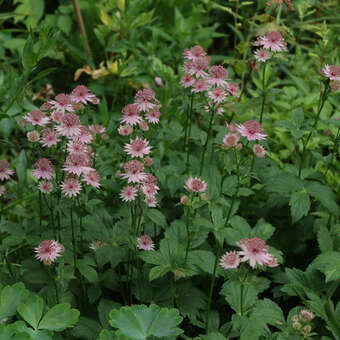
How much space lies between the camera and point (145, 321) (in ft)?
3.88

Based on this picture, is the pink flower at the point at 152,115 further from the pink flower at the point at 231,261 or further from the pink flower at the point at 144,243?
the pink flower at the point at 231,261

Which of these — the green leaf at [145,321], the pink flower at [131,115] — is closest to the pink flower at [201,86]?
the pink flower at [131,115]

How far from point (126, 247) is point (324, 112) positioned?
1.14 meters

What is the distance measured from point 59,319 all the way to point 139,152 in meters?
0.48

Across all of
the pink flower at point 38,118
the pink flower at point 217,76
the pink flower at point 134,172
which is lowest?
the pink flower at point 134,172

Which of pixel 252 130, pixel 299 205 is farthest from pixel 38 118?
pixel 299 205

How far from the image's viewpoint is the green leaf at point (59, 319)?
1171mm

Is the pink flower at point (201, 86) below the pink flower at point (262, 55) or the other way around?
below

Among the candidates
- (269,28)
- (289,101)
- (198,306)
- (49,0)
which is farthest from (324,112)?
(49,0)

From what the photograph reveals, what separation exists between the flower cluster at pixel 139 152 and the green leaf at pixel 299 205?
0.54 m

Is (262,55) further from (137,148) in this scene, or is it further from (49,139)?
(49,139)

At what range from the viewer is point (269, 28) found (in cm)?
173

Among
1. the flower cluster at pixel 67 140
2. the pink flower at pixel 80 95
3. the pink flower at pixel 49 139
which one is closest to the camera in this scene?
the flower cluster at pixel 67 140

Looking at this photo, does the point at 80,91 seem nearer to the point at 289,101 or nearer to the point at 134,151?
the point at 134,151
